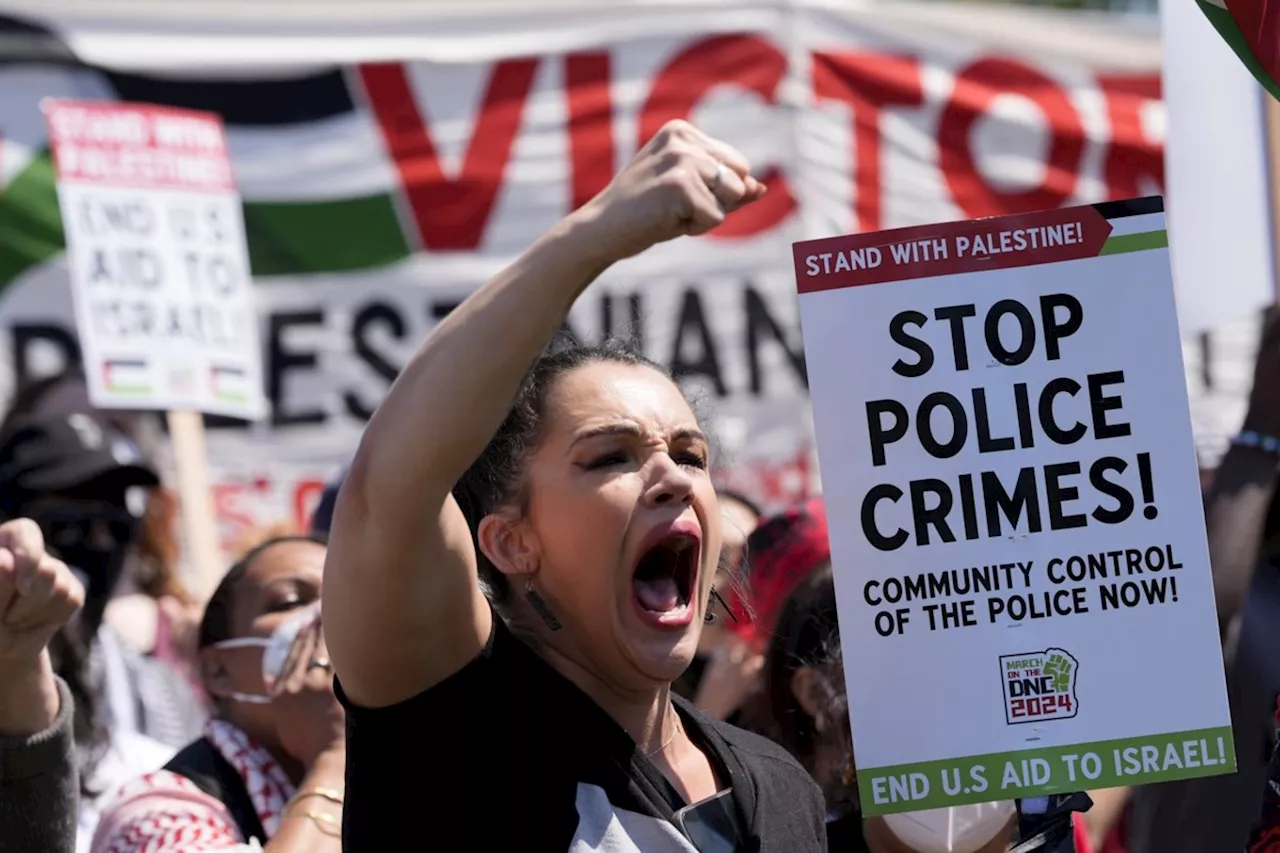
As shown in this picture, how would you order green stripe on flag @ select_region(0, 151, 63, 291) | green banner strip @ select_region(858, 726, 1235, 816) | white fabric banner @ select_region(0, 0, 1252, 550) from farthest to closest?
white fabric banner @ select_region(0, 0, 1252, 550) → green stripe on flag @ select_region(0, 151, 63, 291) → green banner strip @ select_region(858, 726, 1235, 816)

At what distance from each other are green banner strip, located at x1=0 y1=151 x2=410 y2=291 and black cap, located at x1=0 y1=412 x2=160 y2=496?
6.02ft

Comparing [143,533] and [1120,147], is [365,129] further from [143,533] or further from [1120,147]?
[1120,147]

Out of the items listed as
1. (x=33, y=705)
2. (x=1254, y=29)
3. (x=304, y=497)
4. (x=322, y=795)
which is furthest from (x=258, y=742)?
(x=304, y=497)

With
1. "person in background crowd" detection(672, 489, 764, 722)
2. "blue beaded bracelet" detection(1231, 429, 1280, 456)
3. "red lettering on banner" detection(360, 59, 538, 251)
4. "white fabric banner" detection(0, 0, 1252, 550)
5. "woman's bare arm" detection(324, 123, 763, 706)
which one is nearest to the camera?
"woman's bare arm" detection(324, 123, 763, 706)

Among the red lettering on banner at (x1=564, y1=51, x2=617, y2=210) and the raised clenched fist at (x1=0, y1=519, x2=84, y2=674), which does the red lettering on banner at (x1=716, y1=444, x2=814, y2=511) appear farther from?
the raised clenched fist at (x1=0, y1=519, x2=84, y2=674)

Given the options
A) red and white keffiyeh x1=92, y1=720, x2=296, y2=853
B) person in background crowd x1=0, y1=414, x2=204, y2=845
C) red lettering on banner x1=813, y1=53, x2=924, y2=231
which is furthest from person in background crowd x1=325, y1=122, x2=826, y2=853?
red lettering on banner x1=813, y1=53, x2=924, y2=231

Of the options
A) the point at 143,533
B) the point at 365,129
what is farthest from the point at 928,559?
the point at 365,129

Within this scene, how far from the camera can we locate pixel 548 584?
2.28m

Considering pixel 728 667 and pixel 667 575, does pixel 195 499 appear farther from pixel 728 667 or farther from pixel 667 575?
pixel 667 575

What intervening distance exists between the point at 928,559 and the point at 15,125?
475 cm

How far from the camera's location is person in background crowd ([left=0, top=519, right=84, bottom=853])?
8.07 ft

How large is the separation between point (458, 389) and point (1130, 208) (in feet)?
3.37

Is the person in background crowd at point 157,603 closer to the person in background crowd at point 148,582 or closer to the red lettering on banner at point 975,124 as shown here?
the person in background crowd at point 148,582

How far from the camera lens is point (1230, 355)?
723 centimetres
